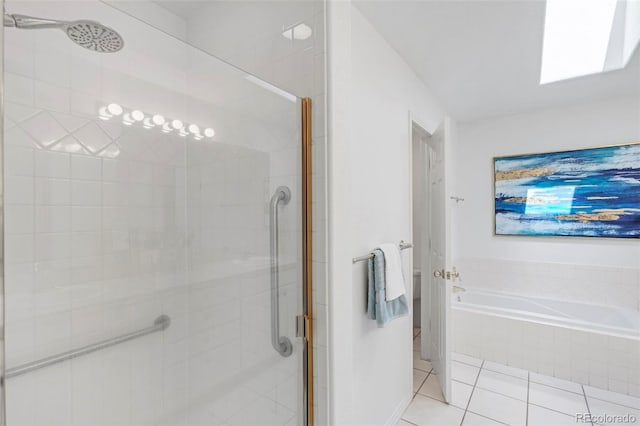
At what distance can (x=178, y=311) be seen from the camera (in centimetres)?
116

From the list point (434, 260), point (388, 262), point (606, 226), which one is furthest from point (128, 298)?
point (606, 226)

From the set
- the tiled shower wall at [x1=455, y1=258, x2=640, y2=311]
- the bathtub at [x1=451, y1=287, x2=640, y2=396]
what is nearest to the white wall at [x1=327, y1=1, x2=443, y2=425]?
the bathtub at [x1=451, y1=287, x2=640, y2=396]

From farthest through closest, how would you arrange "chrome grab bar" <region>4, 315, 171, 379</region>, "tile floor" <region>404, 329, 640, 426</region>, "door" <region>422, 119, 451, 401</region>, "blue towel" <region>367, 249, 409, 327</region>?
"door" <region>422, 119, 451, 401</region>, "tile floor" <region>404, 329, 640, 426</region>, "blue towel" <region>367, 249, 409, 327</region>, "chrome grab bar" <region>4, 315, 171, 379</region>

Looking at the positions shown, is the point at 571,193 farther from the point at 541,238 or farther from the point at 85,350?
the point at 85,350

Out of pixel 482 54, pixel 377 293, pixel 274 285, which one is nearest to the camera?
pixel 274 285

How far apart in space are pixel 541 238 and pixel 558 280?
0.45 m

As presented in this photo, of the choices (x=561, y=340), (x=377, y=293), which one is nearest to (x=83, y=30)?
(x=377, y=293)

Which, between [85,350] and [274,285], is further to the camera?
[274,285]

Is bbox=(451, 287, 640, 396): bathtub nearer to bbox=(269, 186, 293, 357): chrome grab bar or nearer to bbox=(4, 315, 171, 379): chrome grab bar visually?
bbox=(269, 186, 293, 357): chrome grab bar

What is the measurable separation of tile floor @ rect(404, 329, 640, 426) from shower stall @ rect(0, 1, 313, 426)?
1.36m

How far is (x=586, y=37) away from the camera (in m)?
2.32

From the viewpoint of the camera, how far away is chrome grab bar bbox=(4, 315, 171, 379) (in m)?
0.92

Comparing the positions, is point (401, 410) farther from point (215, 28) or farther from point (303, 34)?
point (215, 28)

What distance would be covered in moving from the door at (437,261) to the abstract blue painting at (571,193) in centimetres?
122
